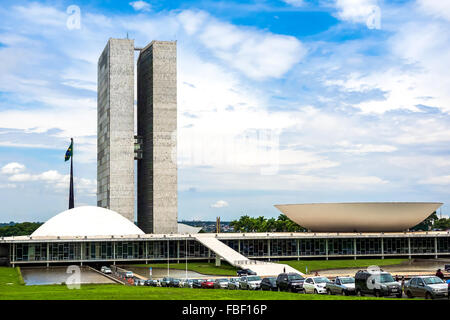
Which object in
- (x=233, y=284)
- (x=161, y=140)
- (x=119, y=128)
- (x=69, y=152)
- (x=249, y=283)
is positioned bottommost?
(x=233, y=284)

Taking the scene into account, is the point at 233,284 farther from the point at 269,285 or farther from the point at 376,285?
the point at 376,285

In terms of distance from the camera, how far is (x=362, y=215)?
101 metres

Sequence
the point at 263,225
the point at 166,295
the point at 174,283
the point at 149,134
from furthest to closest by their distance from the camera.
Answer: the point at 263,225 < the point at 149,134 < the point at 174,283 < the point at 166,295

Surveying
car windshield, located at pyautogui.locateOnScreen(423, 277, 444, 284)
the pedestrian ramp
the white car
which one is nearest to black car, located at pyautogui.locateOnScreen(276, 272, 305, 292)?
the white car

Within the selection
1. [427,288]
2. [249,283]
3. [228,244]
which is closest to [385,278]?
[427,288]

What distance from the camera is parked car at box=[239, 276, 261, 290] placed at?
4069 cm

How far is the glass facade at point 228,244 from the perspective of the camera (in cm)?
8656

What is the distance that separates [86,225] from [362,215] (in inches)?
1845

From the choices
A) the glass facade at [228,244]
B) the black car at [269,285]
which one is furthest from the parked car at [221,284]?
the glass facade at [228,244]

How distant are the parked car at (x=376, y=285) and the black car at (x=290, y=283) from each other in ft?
14.4

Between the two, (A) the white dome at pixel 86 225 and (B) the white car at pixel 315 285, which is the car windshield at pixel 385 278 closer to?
(B) the white car at pixel 315 285

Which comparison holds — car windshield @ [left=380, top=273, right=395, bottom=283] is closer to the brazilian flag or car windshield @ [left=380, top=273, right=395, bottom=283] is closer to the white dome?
the white dome
